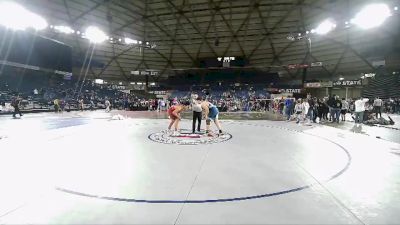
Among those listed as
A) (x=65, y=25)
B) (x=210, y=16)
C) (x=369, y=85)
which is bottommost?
(x=369, y=85)

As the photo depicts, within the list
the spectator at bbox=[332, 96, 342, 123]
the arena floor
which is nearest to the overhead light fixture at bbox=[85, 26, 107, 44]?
the arena floor

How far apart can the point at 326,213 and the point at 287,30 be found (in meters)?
35.0

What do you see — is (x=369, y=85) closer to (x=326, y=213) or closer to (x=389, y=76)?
(x=389, y=76)

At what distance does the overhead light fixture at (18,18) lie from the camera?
24.1m

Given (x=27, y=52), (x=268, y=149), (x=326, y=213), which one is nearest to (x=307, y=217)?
(x=326, y=213)

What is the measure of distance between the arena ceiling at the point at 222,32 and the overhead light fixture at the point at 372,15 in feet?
2.09

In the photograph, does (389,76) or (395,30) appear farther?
(389,76)

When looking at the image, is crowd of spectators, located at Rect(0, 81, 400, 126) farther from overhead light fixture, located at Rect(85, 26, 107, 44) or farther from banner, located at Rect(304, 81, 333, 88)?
overhead light fixture, located at Rect(85, 26, 107, 44)

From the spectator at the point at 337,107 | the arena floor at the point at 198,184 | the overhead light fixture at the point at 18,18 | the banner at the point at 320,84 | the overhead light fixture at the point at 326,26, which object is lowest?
the arena floor at the point at 198,184

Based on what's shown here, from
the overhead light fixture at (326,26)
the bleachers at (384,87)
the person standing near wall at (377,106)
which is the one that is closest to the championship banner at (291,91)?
the bleachers at (384,87)

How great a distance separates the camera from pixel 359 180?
14.4 feet

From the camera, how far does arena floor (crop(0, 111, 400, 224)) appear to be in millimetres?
3020

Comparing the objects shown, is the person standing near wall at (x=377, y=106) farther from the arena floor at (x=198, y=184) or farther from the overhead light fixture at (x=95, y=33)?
the overhead light fixture at (x=95, y=33)

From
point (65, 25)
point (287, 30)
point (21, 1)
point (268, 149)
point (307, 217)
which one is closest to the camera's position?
point (307, 217)
